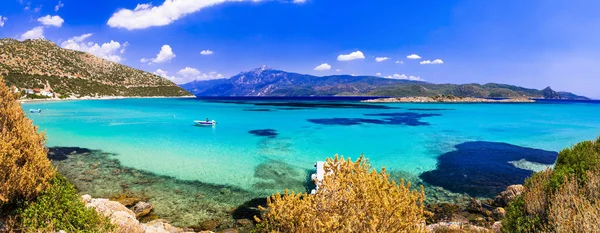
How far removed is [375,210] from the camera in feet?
12.9

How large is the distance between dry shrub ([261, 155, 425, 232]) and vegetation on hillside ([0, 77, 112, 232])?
5.80 m

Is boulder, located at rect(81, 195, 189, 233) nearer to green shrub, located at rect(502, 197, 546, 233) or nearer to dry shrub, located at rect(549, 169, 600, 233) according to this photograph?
dry shrub, located at rect(549, 169, 600, 233)

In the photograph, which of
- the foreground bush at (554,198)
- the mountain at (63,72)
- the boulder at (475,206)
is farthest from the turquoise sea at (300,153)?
the mountain at (63,72)

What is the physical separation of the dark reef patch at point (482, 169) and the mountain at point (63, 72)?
123721mm

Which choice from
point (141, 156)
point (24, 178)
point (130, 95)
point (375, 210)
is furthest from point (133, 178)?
point (130, 95)

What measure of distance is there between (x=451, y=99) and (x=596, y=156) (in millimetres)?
181885

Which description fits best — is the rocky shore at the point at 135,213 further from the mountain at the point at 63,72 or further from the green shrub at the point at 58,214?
the mountain at the point at 63,72

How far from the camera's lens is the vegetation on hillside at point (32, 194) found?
706cm

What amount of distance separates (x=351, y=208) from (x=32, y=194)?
865cm

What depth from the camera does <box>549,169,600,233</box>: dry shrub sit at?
18.7 feet

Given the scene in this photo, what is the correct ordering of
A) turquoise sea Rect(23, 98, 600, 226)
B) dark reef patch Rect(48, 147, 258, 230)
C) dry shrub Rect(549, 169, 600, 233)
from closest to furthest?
dry shrub Rect(549, 169, 600, 233), dark reef patch Rect(48, 147, 258, 230), turquoise sea Rect(23, 98, 600, 226)

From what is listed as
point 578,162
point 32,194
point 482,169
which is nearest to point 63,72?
point 32,194

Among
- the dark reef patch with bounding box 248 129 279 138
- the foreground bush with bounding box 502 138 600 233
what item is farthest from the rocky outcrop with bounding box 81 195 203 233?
the dark reef patch with bounding box 248 129 279 138

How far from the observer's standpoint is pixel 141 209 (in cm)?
1394
